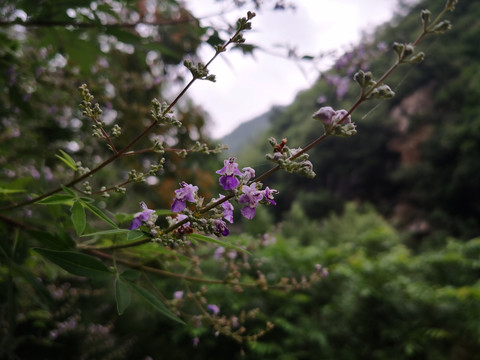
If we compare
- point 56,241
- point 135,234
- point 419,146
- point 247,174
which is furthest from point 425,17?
point 419,146

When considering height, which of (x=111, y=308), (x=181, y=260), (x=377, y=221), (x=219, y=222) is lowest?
(x=219, y=222)

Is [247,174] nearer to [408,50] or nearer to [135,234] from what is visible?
[135,234]

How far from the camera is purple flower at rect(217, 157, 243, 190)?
83 centimetres

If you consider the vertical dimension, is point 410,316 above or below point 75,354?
below

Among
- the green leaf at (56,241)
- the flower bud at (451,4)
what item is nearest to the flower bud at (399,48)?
the flower bud at (451,4)

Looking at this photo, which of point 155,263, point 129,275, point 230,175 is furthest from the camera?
point 155,263

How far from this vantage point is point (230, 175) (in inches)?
33.2

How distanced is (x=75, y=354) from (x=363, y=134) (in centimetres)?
3516

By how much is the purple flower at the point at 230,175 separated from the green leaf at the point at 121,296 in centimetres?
38

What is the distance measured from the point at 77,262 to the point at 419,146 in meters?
33.6

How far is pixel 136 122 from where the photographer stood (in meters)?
4.12

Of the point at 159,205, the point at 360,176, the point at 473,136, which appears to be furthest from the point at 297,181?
the point at 159,205

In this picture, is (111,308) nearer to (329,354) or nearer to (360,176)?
(329,354)

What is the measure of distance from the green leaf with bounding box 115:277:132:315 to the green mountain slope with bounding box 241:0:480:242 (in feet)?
60.3
